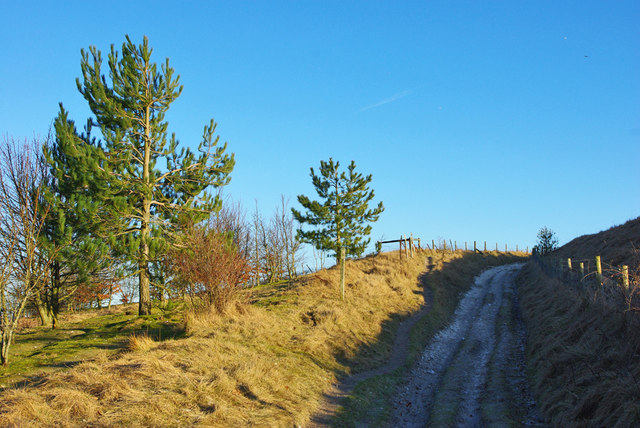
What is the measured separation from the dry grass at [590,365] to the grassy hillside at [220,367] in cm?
531

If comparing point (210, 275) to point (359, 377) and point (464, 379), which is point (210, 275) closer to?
point (359, 377)

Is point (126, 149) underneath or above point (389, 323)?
above

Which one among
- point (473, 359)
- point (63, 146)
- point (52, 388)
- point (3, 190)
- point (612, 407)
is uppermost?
point (63, 146)

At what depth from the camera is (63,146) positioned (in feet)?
53.9

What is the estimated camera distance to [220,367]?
9625 mm

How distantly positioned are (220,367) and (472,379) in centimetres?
776

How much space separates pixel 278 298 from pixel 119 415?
12.8 metres

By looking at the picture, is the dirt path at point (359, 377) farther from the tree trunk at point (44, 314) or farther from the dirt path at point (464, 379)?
the tree trunk at point (44, 314)

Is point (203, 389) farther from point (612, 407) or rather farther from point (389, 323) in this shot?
point (389, 323)

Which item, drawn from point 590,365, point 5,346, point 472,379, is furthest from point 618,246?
point 5,346

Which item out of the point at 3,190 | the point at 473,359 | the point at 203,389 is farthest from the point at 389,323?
the point at 3,190

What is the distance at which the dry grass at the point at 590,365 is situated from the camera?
6750 mm

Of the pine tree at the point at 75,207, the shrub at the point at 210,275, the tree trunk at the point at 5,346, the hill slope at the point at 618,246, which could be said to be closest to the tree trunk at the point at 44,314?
the pine tree at the point at 75,207

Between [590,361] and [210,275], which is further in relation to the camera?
[210,275]
